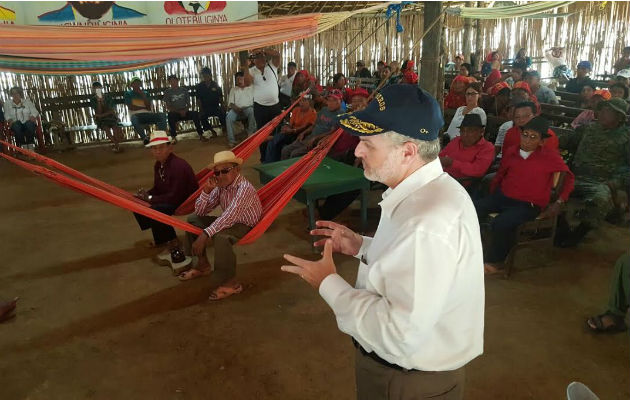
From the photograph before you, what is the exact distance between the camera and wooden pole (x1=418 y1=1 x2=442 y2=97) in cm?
354

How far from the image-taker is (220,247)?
8.53 ft

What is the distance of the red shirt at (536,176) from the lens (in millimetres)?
2738

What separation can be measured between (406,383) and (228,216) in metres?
1.76

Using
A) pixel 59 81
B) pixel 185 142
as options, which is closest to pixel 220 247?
pixel 185 142

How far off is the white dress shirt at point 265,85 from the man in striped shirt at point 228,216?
3.25 meters

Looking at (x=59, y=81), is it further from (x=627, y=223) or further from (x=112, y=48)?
(x=627, y=223)

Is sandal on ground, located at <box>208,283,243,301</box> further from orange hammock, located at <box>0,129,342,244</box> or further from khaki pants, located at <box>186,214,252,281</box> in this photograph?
orange hammock, located at <box>0,129,342,244</box>

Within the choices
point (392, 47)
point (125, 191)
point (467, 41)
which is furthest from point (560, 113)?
point (392, 47)

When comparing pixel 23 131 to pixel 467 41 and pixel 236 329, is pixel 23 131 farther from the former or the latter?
pixel 467 41

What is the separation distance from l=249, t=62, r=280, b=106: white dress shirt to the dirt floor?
8.87 ft

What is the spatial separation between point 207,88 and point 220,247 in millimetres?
5052

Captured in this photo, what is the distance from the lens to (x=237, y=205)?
8.55ft

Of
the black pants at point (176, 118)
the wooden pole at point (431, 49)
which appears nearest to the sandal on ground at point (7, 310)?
the wooden pole at point (431, 49)

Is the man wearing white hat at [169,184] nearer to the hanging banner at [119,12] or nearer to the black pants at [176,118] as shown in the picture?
the hanging banner at [119,12]
